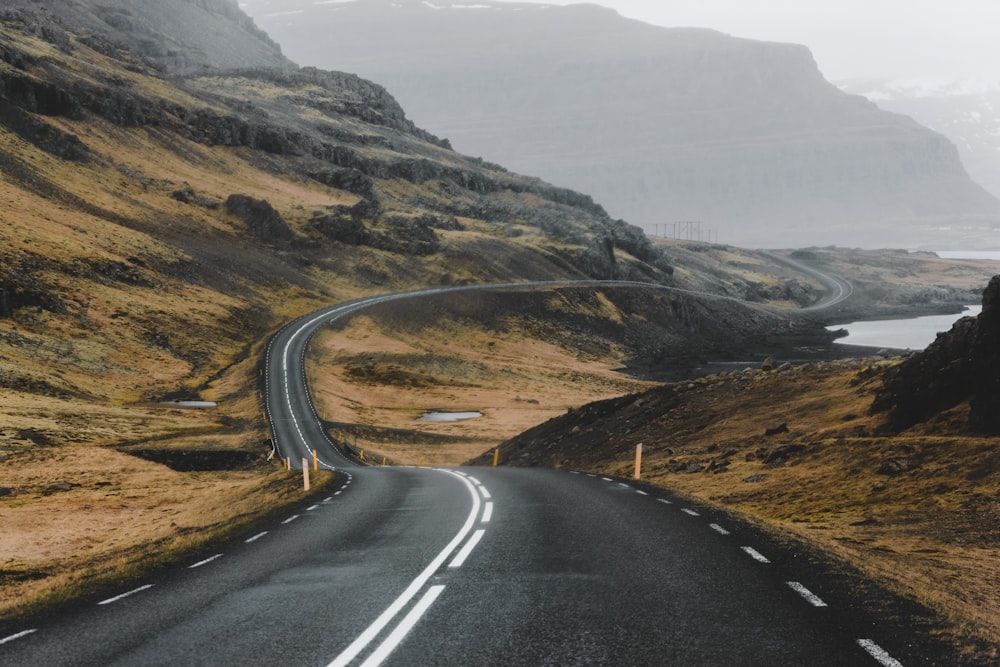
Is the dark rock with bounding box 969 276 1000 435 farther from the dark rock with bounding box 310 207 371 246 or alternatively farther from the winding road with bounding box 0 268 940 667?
the dark rock with bounding box 310 207 371 246

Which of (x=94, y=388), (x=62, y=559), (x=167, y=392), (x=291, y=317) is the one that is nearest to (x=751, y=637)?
(x=62, y=559)

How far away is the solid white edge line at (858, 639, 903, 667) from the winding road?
0.08ft

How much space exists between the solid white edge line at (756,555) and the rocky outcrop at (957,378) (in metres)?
9.15

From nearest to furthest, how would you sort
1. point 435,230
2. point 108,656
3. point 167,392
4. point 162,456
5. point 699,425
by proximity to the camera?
point 108,656 → point 699,425 → point 162,456 → point 167,392 → point 435,230

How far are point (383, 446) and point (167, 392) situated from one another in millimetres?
22500

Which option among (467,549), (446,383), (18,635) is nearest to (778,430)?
(467,549)

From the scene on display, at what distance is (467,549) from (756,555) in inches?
164

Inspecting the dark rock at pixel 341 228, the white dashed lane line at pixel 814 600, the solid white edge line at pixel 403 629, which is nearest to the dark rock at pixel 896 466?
the white dashed lane line at pixel 814 600

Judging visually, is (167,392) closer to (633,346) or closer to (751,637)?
(751,637)

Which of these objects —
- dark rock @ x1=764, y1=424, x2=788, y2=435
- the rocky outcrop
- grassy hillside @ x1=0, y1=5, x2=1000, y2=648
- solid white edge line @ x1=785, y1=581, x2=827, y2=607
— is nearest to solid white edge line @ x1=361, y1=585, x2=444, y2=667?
solid white edge line @ x1=785, y1=581, x2=827, y2=607

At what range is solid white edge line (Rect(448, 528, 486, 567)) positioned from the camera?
1068 cm

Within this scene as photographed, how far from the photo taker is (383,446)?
53.9 meters

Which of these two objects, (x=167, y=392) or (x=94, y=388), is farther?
(x=167, y=392)

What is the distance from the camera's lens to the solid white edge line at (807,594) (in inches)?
328
